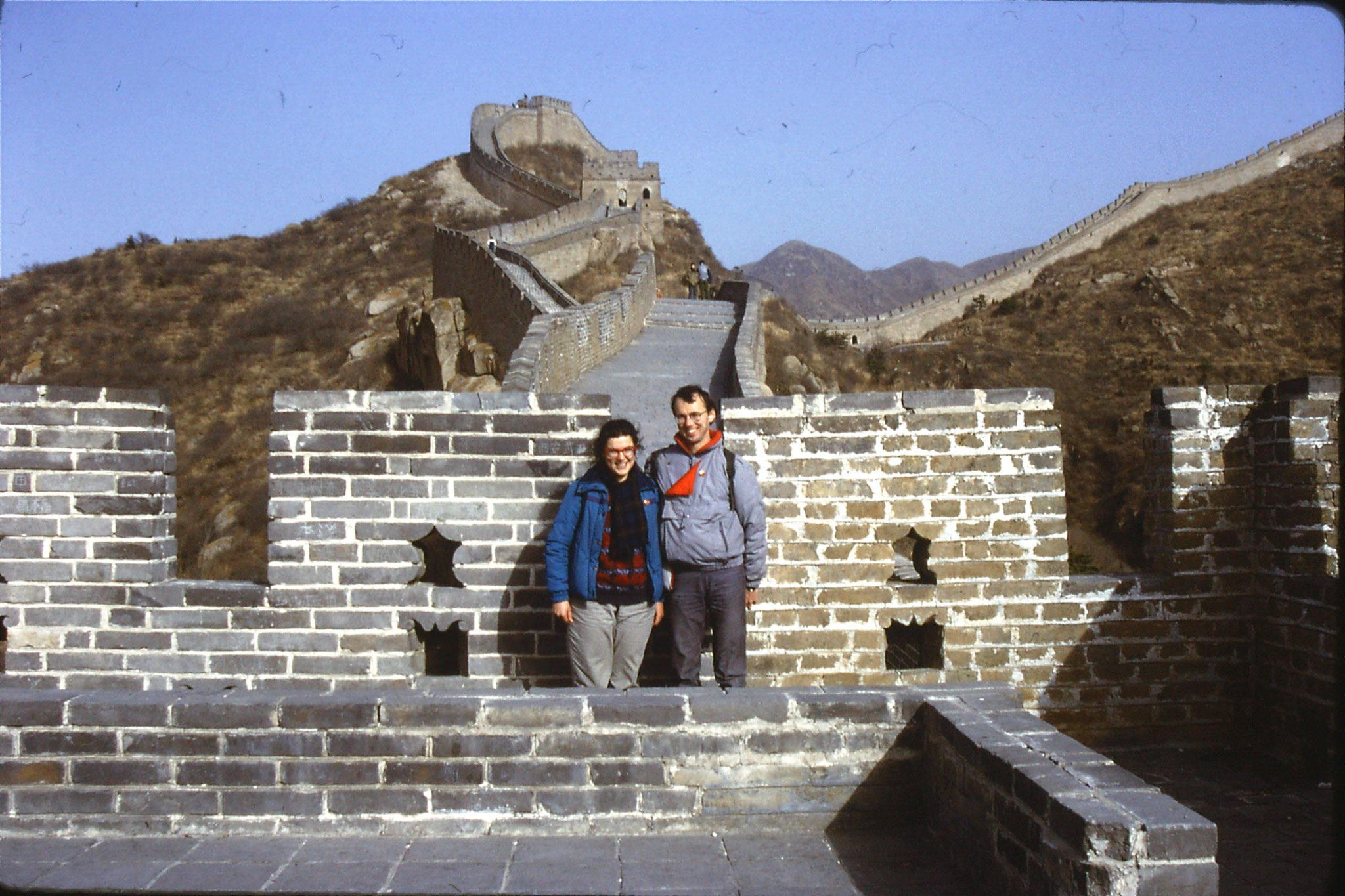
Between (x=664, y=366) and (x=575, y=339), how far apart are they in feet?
6.64

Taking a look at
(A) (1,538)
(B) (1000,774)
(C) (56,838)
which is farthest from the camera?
(A) (1,538)

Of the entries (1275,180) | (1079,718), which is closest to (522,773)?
(1079,718)

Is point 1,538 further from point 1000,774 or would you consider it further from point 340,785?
point 1000,774

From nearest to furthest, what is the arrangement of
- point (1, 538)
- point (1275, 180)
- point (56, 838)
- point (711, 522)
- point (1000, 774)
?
1. point (1000, 774)
2. point (56, 838)
3. point (711, 522)
4. point (1, 538)
5. point (1275, 180)

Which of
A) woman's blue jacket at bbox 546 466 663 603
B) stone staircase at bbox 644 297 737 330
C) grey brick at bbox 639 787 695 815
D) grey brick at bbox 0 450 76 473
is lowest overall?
grey brick at bbox 639 787 695 815

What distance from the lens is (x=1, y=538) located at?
21.0 ft

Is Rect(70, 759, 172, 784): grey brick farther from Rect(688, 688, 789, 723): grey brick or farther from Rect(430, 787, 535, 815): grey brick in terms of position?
Rect(688, 688, 789, 723): grey brick

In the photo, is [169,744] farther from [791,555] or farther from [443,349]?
[443,349]

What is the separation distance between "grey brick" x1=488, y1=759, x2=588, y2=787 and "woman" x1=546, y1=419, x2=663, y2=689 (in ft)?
4.19

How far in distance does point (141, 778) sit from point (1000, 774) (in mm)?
3330

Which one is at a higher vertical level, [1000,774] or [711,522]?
[711,522]

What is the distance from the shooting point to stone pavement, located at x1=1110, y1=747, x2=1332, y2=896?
4.41 meters

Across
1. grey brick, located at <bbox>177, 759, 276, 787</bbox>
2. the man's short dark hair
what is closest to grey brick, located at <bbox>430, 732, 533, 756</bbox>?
grey brick, located at <bbox>177, 759, 276, 787</bbox>

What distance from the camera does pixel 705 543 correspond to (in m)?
5.48
